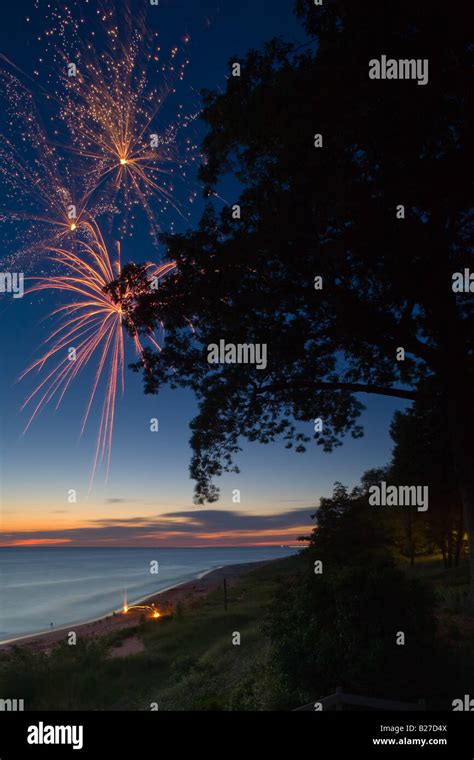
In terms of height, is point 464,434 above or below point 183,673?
above

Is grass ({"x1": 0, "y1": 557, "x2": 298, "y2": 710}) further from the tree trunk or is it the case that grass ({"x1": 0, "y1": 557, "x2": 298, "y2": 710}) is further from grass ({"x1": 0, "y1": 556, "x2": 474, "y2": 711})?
the tree trunk

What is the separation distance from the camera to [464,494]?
15.2 m

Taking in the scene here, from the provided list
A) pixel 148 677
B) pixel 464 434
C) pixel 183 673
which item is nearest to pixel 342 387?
pixel 464 434

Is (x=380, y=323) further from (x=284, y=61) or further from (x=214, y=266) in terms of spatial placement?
Result: (x=284, y=61)

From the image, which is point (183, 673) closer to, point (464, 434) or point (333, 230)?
point (464, 434)

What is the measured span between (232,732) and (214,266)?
11465 mm

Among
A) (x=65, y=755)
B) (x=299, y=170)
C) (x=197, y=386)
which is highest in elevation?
(x=299, y=170)

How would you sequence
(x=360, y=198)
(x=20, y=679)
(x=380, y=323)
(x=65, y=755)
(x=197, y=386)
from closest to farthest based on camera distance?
(x=65, y=755) → (x=360, y=198) → (x=380, y=323) → (x=197, y=386) → (x=20, y=679)

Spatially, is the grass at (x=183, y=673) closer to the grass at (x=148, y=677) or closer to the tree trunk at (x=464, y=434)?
the grass at (x=148, y=677)

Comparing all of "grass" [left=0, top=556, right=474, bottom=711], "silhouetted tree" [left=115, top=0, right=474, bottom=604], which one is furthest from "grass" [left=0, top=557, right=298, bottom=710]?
"silhouetted tree" [left=115, top=0, right=474, bottom=604]

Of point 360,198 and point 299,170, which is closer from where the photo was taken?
point 360,198

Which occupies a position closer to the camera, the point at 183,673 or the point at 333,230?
the point at 333,230

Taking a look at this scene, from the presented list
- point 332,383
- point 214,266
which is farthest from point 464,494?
point 214,266

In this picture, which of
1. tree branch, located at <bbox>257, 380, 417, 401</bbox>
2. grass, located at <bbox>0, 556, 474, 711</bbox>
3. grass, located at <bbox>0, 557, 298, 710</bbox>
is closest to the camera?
grass, located at <bbox>0, 556, 474, 711</bbox>
